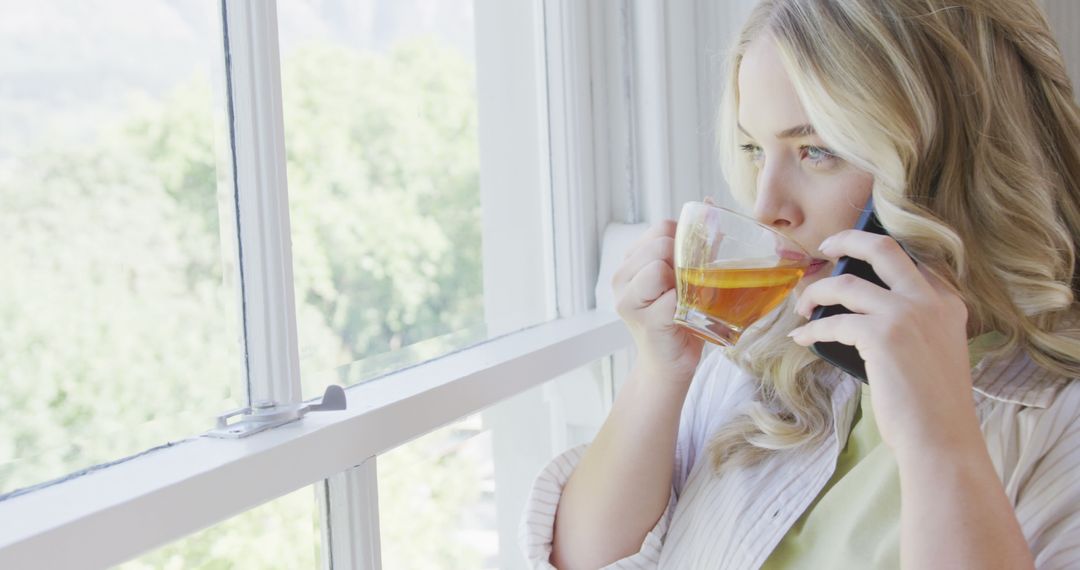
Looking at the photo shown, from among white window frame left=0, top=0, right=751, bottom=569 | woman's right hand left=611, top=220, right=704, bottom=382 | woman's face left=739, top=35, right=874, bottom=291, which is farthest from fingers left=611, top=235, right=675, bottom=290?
white window frame left=0, top=0, right=751, bottom=569

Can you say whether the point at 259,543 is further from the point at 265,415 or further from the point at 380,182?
the point at 380,182

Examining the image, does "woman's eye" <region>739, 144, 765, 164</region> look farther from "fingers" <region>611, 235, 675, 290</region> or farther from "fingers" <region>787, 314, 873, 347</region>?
"fingers" <region>787, 314, 873, 347</region>

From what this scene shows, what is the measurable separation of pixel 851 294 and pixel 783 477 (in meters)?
0.36

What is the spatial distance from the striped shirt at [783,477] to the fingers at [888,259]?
235mm

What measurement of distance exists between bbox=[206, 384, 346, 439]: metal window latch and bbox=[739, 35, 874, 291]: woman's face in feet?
1.74

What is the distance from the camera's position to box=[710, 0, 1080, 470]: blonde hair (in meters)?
1.03

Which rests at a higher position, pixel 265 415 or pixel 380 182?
pixel 380 182

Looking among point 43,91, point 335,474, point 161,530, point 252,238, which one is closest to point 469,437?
point 335,474

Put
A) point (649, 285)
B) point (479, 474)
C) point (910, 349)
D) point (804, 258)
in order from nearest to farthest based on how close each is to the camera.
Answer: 1. point (910, 349)
2. point (804, 258)
3. point (649, 285)
4. point (479, 474)

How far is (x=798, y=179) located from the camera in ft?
3.58

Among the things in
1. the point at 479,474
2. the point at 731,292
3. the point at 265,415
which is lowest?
the point at 479,474

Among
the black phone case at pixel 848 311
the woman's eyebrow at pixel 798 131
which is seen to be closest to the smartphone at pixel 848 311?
the black phone case at pixel 848 311

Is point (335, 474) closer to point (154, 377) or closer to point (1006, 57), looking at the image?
point (154, 377)

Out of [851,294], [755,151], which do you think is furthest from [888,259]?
[755,151]
